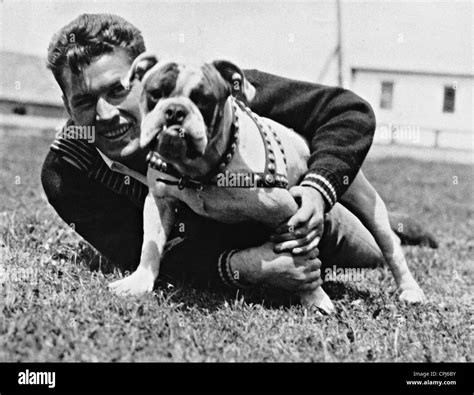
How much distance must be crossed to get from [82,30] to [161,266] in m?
1.12

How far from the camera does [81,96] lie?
2924 mm

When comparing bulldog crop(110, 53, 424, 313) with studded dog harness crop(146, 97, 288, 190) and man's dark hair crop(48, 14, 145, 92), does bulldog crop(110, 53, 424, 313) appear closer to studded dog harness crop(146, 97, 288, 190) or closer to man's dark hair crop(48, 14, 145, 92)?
studded dog harness crop(146, 97, 288, 190)

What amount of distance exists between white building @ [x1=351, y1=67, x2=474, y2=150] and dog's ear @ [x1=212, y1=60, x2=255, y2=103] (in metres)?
10.6

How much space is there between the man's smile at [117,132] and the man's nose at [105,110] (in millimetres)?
66

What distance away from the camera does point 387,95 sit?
45.8 feet

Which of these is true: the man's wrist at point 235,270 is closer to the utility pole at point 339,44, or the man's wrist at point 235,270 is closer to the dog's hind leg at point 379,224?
the dog's hind leg at point 379,224

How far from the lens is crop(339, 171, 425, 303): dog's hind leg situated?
3281mm

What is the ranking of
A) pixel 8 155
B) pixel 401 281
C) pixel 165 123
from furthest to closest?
pixel 8 155 → pixel 401 281 → pixel 165 123

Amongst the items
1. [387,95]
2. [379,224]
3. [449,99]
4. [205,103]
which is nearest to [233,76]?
[205,103]

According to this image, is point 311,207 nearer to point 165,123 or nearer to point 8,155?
point 165,123

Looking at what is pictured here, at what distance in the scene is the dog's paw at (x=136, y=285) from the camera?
2.80 m

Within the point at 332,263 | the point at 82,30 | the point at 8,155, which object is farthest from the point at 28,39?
the point at 8,155

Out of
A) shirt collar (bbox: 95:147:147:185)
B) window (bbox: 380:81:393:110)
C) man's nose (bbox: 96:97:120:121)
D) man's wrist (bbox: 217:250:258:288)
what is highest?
man's nose (bbox: 96:97:120:121)
